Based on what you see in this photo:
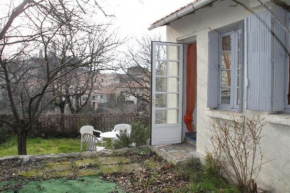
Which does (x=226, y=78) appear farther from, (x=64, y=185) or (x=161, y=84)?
(x=64, y=185)

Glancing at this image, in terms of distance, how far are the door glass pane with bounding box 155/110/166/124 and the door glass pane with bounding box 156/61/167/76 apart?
893 millimetres

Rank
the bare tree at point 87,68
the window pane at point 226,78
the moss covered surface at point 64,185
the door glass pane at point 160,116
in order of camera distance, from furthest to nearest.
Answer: the bare tree at point 87,68 < the door glass pane at point 160,116 < the window pane at point 226,78 < the moss covered surface at point 64,185

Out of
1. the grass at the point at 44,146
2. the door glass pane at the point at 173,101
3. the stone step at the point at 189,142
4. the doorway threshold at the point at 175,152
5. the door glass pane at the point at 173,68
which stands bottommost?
the grass at the point at 44,146

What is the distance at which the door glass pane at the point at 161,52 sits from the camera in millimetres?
6164

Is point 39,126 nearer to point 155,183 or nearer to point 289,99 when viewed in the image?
point 155,183

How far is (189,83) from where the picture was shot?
6.44 meters

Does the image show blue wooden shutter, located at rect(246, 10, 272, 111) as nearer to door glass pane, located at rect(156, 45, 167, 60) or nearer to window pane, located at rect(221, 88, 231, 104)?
window pane, located at rect(221, 88, 231, 104)

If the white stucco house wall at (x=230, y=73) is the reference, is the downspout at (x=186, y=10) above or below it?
above

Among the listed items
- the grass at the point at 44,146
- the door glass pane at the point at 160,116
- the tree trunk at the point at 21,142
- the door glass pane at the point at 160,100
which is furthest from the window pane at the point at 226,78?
the grass at the point at 44,146

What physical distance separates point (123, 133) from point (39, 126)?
292 inches

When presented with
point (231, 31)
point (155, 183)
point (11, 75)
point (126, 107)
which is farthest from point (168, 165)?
point (126, 107)

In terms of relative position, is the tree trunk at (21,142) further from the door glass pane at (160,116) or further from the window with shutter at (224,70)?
the window with shutter at (224,70)

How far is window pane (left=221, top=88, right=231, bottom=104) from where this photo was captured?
15.3ft

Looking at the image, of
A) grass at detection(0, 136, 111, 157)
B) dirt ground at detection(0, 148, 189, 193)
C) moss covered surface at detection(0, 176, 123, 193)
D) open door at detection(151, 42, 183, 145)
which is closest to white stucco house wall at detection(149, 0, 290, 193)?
open door at detection(151, 42, 183, 145)
